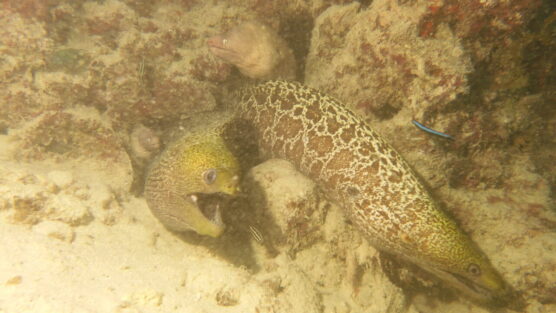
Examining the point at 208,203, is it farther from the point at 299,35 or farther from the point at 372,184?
Answer: the point at 299,35

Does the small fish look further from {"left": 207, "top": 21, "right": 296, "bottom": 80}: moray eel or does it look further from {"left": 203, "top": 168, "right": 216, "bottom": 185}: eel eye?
{"left": 203, "top": 168, "right": 216, "bottom": 185}: eel eye

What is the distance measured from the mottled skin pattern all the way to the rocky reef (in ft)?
1.12

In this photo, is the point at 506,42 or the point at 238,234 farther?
the point at 238,234

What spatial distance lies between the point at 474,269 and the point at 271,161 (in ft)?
9.20

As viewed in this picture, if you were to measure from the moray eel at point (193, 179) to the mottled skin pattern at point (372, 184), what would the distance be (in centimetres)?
118

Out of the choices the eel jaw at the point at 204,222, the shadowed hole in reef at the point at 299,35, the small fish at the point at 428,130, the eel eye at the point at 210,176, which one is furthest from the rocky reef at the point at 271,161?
the eel eye at the point at 210,176

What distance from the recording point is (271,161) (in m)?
4.04

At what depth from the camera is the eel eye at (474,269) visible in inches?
121

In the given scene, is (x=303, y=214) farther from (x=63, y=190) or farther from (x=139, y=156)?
(x=63, y=190)

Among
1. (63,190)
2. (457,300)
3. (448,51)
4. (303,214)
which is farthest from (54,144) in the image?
(457,300)

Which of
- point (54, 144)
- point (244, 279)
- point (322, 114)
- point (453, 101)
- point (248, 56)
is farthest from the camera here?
point (54, 144)

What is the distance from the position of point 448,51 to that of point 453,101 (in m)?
0.61

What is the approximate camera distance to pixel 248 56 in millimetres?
4348

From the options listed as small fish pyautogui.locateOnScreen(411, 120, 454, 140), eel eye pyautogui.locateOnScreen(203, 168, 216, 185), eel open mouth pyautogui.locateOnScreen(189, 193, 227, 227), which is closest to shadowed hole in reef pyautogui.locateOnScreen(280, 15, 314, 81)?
small fish pyautogui.locateOnScreen(411, 120, 454, 140)
